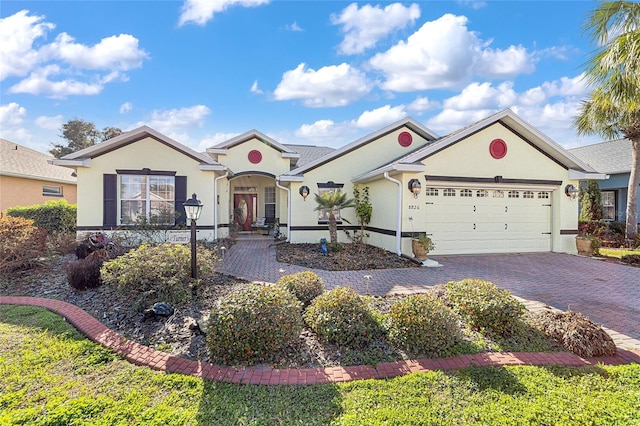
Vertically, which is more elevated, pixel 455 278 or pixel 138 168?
pixel 138 168

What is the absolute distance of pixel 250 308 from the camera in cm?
390

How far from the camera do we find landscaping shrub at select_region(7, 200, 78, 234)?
1315 centimetres

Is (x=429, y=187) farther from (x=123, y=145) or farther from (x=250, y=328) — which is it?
(x=123, y=145)

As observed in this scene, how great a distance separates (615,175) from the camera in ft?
59.0

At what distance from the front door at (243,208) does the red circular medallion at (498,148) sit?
12776mm

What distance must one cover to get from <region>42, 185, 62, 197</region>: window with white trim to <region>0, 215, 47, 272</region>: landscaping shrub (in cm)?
1310

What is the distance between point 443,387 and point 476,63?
11.7 meters

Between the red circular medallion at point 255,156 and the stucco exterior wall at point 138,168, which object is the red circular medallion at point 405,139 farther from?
the stucco exterior wall at point 138,168

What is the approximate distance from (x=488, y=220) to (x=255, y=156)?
37.3ft

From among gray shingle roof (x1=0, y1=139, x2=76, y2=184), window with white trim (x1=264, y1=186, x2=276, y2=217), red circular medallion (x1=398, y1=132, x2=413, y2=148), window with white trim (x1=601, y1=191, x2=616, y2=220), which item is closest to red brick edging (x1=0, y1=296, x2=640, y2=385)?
red circular medallion (x1=398, y1=132, x2=413, y2=148)

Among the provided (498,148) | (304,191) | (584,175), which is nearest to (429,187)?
(498,148)

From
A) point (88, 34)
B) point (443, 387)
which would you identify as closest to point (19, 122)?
point (88, 34)

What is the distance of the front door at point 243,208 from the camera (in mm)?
18234

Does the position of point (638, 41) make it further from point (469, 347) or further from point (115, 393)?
point (115, 393)
